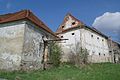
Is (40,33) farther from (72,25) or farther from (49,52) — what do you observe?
(72,25)

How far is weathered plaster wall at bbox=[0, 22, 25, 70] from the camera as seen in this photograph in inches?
770

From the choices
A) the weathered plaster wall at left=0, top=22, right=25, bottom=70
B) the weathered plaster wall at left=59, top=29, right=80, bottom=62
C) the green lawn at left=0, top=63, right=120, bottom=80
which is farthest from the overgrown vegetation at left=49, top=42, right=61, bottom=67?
the weathered plaster wall at left=59, top=29, right=80, bottom=62

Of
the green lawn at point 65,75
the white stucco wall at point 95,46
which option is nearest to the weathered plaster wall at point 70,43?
the white stucco wall at point 95,46

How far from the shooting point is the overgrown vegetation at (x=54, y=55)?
2412 cm

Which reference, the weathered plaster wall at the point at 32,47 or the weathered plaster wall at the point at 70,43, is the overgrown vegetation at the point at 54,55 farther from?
the weathered plaster wall at the point at 70,43

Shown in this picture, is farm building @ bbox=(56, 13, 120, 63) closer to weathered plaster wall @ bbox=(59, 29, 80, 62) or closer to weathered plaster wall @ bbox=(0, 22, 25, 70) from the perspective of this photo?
weathered plaster wall @ bbox=(59, 29, 80, 62)

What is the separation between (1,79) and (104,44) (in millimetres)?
25556

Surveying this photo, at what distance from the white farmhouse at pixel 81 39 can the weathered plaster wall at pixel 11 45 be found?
41.4 ft

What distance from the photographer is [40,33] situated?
22.8 meters

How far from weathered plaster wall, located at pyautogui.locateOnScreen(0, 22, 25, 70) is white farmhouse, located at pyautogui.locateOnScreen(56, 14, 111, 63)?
12.6 meters

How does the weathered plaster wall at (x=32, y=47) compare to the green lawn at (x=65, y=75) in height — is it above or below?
above

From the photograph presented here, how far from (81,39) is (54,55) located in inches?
316

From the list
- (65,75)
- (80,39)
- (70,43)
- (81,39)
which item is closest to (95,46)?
(81,39)

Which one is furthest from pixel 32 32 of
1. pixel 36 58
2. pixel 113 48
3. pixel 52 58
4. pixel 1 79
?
pixel 113 48
